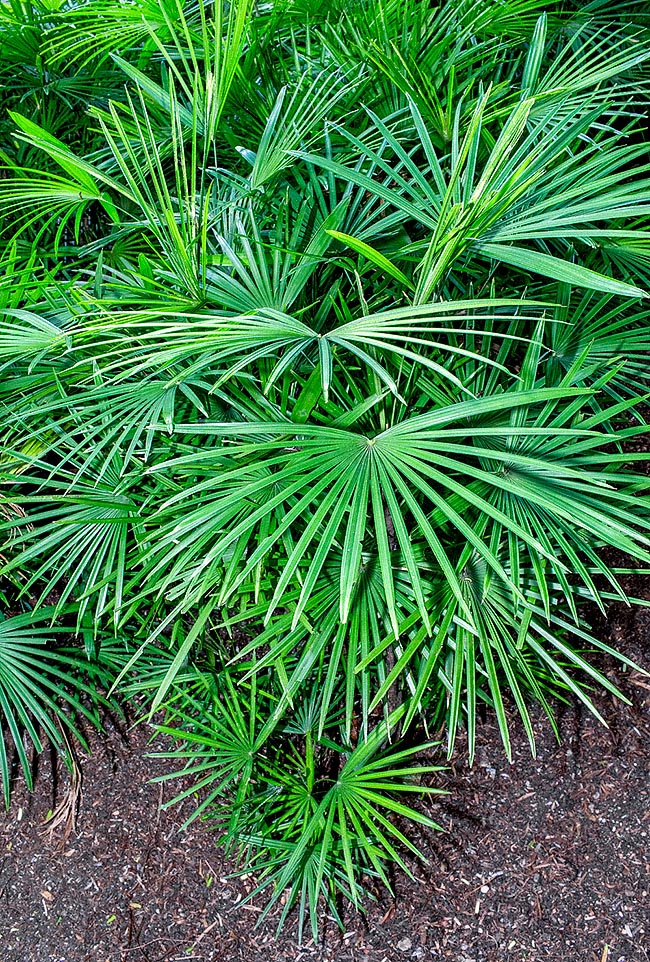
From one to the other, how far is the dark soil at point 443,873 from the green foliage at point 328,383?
0.09m

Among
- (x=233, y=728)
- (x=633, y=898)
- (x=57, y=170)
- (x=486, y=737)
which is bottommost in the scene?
(x=633, y=898)

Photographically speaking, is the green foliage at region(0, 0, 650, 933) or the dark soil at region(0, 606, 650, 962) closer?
the green foliage at region(0, 0, 650, 933)

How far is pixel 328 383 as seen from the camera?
0.95 metres

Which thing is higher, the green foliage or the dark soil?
the green foliage

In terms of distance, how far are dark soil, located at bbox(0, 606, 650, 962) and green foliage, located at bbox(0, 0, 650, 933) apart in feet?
0.31

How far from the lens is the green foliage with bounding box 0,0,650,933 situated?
1004 mm

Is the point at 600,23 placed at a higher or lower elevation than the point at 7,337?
higher

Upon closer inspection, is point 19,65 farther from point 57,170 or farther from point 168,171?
point 168,171

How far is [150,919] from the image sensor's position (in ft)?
5.36

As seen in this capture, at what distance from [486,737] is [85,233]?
4.97 ft

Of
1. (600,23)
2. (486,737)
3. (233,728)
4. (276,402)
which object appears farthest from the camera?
(600,23)

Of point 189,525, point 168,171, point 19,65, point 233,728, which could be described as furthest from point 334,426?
point 19,65

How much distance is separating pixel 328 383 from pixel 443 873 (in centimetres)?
114

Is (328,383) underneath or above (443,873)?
above
